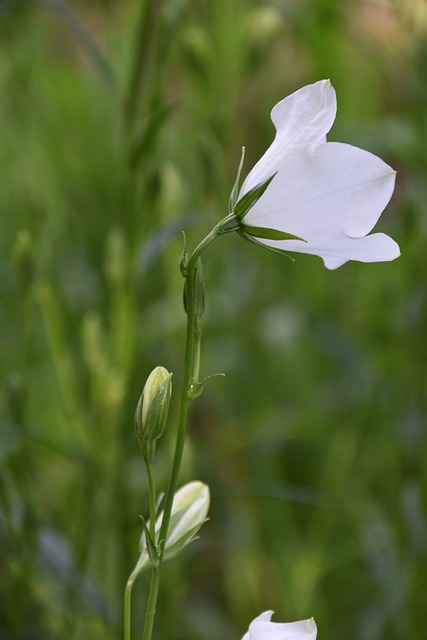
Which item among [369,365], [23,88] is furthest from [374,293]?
[23,88]

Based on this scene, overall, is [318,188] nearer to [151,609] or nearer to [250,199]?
[250,199]

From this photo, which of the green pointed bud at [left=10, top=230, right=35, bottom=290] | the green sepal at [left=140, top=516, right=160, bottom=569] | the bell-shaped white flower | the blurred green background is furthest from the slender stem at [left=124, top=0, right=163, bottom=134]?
the green sepal at [left=140, top=516, right=160, bottom=569]

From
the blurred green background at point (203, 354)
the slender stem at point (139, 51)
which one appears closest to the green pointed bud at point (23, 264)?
the blurred green background at point (203, 354)

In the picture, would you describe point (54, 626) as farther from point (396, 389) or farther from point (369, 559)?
point (396, 389)

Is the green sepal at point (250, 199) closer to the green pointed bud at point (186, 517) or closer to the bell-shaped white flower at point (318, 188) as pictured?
the bell-shaped white flower at point (318, 188)

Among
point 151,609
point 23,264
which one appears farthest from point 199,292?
point 23,264

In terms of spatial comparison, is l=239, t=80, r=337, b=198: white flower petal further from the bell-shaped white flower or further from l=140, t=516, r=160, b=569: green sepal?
l=140, t=516, r=160, b=569: green sepal
